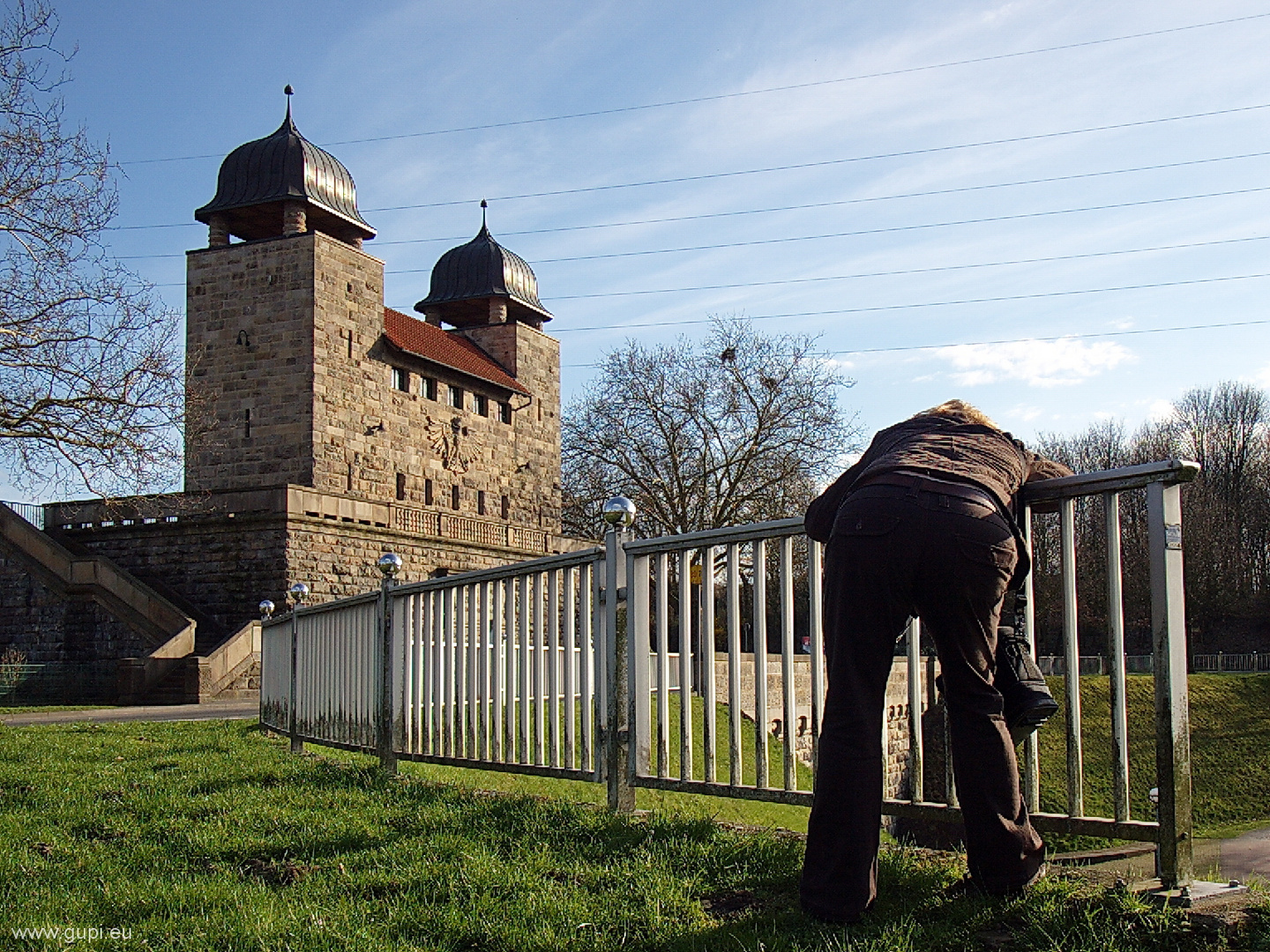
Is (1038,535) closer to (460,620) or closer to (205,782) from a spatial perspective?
(460,620)

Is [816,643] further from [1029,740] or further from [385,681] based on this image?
[385,681]

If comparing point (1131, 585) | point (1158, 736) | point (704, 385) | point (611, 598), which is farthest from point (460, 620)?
point (704, 385)

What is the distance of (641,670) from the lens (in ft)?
16.5

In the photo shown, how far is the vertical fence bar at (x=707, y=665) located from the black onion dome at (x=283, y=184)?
125 ft

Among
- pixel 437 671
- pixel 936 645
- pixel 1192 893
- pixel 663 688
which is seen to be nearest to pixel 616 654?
pixel 663 688

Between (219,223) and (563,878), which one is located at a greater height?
(219,223)

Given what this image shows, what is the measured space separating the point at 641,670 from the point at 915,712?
1.48 meters

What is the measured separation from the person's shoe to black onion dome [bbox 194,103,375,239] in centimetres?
3954

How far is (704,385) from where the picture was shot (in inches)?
1703

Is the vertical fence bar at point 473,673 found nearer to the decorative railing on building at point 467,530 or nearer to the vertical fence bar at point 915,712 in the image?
the vertical fence bar at point 915,712

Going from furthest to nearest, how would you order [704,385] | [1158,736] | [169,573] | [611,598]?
[704,385] → [169,573] → [611,598] → [1158,736]

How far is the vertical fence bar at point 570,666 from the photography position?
530 cm

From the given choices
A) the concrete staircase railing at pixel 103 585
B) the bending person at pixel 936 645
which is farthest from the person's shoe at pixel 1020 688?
the concrete staircase railing at pixel 103 585

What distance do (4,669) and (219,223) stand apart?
2035 cm
